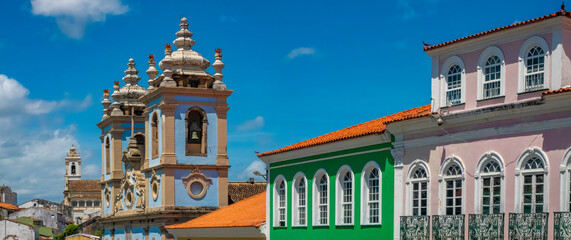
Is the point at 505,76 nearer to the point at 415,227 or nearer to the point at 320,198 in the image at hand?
the point at 415,227

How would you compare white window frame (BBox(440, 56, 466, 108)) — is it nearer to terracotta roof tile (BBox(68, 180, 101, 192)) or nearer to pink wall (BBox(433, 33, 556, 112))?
pink wall (BBox(433, 33, 556, 112))

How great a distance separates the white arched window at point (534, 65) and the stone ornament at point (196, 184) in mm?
24017

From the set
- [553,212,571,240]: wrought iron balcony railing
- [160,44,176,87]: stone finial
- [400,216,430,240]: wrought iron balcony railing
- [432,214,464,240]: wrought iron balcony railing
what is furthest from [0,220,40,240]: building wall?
[553,212,571,240]: wrought iron balcony railing

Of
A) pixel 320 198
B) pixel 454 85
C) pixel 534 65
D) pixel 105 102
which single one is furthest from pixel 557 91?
pixel 105 102

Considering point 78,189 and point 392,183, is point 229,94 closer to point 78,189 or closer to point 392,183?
point 392,183

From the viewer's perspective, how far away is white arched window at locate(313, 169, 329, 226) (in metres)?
25.8

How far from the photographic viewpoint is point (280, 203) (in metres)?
28.3

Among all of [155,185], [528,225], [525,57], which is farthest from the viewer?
[155,185]

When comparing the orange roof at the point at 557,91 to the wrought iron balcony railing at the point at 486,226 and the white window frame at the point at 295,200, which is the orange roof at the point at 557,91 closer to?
the wrought iron balcony railing at the point at 486,226

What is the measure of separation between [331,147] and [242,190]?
64.0 feet

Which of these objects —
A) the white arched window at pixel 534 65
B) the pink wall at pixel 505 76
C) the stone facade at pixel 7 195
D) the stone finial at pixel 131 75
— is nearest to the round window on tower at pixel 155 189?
the stone finial at pixel 131 75

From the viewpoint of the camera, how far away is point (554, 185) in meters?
18.1

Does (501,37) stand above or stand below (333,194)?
above

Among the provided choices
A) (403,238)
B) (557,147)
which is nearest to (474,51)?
(557,147)
